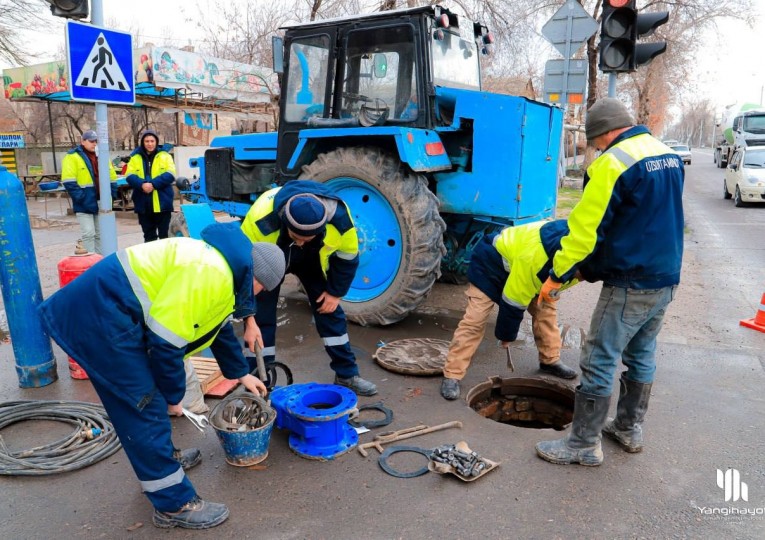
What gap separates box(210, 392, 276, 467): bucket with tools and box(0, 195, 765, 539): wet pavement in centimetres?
9

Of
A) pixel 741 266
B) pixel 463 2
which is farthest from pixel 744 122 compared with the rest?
pixel 741 266

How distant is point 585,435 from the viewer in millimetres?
3242

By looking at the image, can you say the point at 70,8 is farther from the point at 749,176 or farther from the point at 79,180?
the point at 749,176

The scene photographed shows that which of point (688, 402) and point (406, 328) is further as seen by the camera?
point (406, 328)

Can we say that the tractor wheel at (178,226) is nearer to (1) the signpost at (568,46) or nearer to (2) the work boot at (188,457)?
(2) the work boot at (188,457)

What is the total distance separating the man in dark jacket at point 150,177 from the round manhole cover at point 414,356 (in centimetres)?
385

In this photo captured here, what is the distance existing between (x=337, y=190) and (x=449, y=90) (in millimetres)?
1439

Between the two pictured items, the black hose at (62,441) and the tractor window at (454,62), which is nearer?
the black hose at (62,441)

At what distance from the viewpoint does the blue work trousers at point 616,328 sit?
10.1 ft

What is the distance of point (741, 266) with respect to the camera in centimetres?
828

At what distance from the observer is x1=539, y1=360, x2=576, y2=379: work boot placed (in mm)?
4402

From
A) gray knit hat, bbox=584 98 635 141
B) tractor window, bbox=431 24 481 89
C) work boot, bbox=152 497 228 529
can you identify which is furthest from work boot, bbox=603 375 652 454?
tractor window, bbox=431 24 481 89

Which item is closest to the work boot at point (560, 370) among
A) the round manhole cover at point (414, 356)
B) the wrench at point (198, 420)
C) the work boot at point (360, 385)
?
the round manhole cover at point (414, 356)

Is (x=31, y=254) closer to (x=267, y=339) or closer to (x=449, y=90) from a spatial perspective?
(x=267, y=339)
